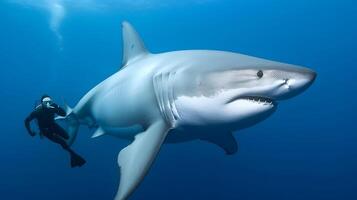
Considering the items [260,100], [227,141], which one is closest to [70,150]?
[227,141]

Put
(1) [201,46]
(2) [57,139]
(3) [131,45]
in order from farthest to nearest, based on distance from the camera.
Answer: (1) [201,46] < (2) [57,139] < (3) [131,45]

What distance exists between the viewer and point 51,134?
7.31 meters

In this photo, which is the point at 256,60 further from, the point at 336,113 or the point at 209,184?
the point at 336,113

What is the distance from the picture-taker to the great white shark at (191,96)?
3422mm

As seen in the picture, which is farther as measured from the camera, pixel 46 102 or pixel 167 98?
pixel 46 102

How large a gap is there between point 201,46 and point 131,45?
1363 inches

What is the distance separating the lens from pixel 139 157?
12.9 feet

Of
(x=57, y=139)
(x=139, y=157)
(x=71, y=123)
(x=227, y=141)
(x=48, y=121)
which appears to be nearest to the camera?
(x=139, y=157)

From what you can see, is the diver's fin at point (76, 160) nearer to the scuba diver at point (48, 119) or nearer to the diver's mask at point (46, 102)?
the scuba diver at point (48, 119)

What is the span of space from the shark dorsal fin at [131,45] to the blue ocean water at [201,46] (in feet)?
28.3

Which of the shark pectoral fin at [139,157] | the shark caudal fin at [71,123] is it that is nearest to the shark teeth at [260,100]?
the shark pectoral fin at [139,157]

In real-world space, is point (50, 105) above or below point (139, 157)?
above

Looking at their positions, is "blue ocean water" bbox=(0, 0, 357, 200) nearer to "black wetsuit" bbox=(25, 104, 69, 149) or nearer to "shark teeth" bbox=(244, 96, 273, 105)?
"black wetsuit" bbox=(25, 104, 69, 149)

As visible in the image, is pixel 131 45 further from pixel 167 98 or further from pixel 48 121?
pixel 167 98
